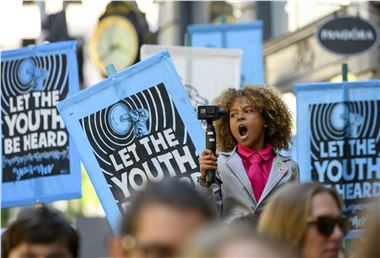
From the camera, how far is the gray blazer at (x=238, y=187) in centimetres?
791

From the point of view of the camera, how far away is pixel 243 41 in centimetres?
1524

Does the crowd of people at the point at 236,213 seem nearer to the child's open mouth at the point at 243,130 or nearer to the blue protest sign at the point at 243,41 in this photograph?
the child's open mouth at the point at 243,130

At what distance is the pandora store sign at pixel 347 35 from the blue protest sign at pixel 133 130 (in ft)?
24.4

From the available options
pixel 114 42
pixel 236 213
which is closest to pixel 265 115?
pixel 236 213

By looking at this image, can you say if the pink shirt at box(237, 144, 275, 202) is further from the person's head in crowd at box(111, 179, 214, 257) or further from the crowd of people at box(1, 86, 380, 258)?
the person's head in crowd at box(111, 179, 214, 257)

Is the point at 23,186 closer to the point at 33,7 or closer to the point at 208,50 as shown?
the point at 208,50

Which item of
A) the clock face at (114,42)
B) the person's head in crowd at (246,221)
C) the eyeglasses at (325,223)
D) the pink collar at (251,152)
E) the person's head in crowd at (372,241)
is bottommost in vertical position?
the person's head in crowd at (246,221)

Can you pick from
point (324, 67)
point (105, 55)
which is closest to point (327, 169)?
point (324, 67)

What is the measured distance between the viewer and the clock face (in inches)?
1197

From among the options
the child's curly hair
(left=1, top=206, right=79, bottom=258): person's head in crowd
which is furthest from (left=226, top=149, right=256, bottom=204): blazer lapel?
(left=1, top=206, right=79, bottom=258): person's head in crowd

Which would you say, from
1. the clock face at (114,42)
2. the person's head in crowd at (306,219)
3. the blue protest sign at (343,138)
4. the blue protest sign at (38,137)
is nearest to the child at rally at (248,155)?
the person's head in crowd at (306,219)

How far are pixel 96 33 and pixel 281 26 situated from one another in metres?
3.88

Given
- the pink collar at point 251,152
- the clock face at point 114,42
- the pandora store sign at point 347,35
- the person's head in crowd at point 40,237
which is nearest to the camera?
the person's head in crowd at point 40,237

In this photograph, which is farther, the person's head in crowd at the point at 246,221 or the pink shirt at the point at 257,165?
the pink shirt at the point at 257,165
